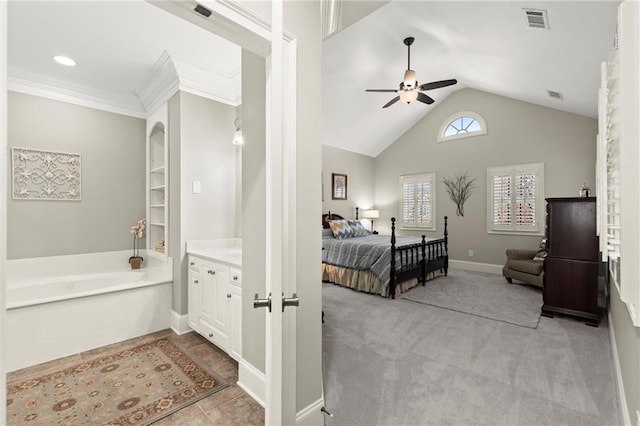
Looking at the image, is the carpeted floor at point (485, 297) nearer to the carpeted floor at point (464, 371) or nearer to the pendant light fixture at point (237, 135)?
the carpeted floor at point (464, 371)

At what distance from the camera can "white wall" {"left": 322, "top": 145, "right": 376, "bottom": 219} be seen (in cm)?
631

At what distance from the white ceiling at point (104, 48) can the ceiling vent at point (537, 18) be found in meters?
2.70

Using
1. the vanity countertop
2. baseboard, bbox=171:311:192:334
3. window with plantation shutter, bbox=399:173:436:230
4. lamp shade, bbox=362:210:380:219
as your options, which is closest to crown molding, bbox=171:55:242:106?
the vanity countertop

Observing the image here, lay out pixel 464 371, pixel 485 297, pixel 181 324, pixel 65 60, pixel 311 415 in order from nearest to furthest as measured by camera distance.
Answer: pixel 311 415 < pixel 464 371 < pixel 65 60 < pixel 181 324 < pixel 485 297

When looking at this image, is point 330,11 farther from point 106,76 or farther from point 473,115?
point 473,115

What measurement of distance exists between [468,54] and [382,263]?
3262 millimetres

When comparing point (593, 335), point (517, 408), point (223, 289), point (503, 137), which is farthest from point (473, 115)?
point (223, 289)

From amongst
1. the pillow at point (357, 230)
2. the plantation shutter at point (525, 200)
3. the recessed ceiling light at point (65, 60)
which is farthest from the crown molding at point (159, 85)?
the plantation shutter at point (525, 200)

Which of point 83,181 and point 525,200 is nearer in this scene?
point 83,181

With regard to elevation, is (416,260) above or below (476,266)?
above

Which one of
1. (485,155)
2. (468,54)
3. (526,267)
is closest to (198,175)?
(468,54)

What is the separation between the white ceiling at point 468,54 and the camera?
2637 mm

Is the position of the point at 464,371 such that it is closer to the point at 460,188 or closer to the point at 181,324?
the point at 181,324

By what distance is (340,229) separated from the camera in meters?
5.36
